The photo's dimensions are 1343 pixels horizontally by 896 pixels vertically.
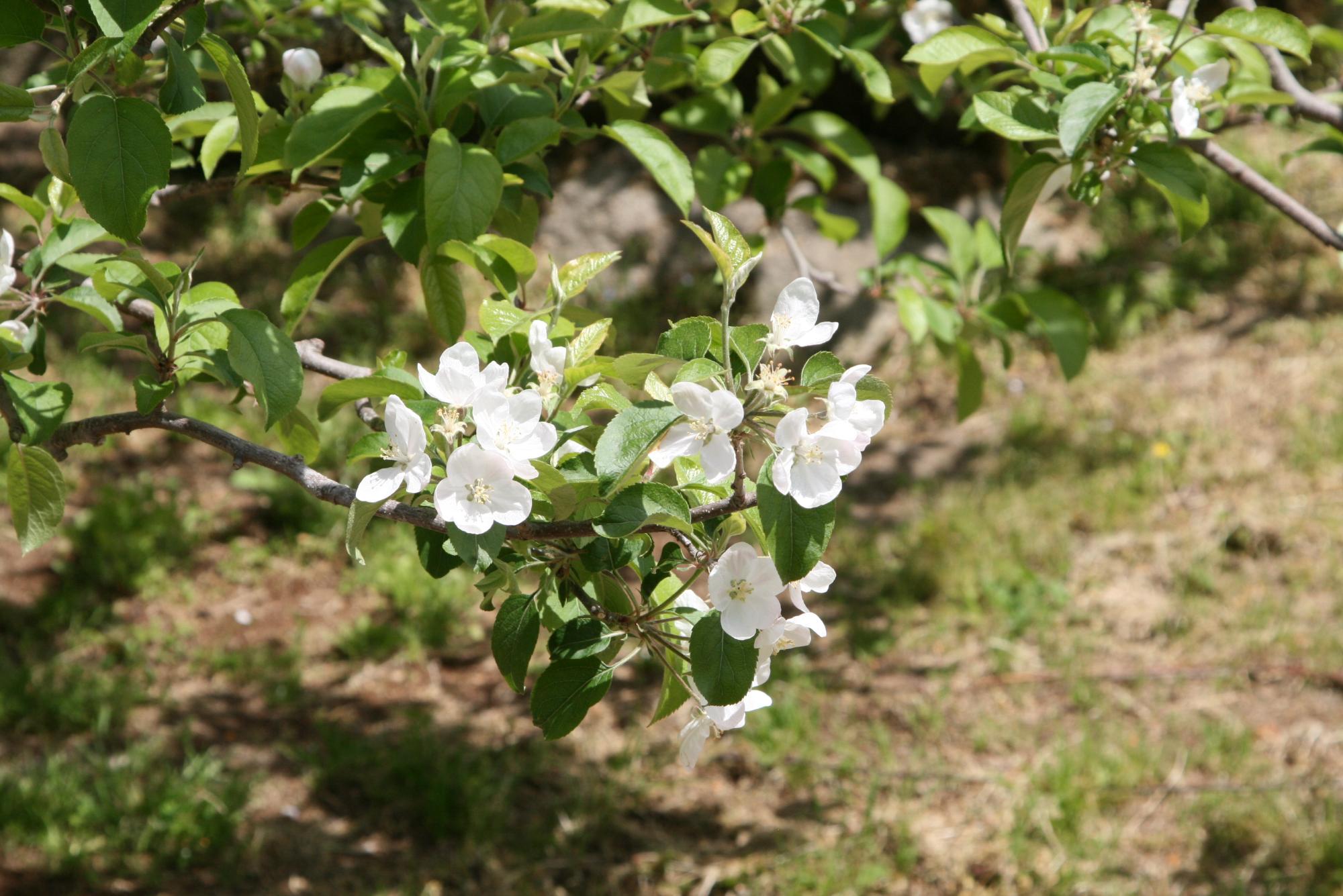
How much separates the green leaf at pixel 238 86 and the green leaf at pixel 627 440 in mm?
533

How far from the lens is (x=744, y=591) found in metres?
1.08

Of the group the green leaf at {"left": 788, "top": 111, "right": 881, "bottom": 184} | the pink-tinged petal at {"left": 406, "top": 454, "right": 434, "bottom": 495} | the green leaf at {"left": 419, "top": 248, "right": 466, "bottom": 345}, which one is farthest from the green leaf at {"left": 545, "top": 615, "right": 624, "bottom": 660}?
the green leaf at {"left": 788, "top": 111, "right": 881, "bottom": 184}

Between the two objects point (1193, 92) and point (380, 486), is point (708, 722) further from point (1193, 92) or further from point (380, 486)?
point (1193, 92)

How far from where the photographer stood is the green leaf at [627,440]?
1007mm

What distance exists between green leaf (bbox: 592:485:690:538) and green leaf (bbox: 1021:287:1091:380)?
4.54ft

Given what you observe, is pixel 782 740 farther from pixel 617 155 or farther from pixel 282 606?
pixel 617 155

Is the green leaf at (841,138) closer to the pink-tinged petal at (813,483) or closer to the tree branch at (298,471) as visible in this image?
the tree branch at (298,471)

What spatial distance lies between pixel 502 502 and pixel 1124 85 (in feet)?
3.47

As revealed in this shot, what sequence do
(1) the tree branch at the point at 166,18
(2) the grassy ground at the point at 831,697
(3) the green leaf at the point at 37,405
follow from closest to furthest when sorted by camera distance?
(1) the tree branch at the point at 166,18 < (3) the green leaf at the point at 37,405 < (2) the grassy ground at the point at 831,697

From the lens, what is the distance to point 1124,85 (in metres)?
1.59

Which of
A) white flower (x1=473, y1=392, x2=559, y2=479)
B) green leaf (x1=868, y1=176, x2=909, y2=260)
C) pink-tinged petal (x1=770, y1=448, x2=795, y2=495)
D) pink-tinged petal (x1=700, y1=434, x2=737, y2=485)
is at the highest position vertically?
pink-tinged petal (x1=770, y1=448, x2=795, y2=495)

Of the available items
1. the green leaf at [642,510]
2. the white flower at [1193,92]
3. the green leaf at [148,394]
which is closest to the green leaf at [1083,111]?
the white flower at [1193,92]

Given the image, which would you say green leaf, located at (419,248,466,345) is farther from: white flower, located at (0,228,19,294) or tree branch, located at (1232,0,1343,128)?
tree branch, located at (1232,0,1343,128)

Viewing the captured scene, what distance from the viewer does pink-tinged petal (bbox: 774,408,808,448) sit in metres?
0.96
